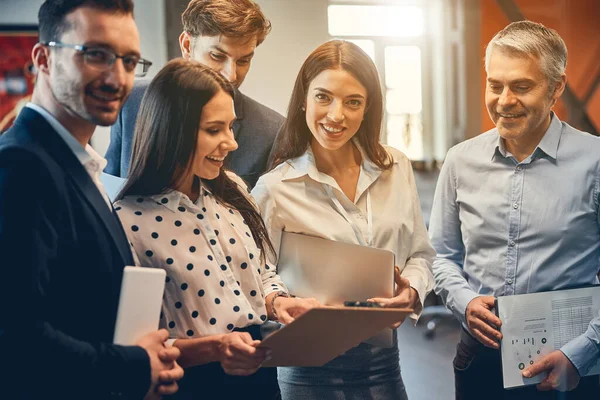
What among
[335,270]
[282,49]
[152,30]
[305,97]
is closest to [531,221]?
[335,270]

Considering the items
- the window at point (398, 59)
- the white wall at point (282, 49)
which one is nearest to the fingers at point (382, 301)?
the white wall at point (282, 49)

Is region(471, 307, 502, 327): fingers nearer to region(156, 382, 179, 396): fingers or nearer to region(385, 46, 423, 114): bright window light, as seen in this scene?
region(156, 382, 179, 396): fingers

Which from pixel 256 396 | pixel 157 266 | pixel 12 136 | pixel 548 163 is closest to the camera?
pixel 12 136

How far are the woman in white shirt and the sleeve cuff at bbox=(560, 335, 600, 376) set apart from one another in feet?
1.48

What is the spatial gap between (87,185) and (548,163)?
1433 mm

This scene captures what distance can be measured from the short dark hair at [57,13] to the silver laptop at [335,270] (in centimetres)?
88

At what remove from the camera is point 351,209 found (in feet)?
6.71

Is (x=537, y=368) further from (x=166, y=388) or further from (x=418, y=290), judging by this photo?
(x=166, y=388)

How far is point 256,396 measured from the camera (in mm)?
1711

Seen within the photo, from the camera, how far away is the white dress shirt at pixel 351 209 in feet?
6.58

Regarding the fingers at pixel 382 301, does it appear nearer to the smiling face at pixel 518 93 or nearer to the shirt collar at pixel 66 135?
the smiling face at pixel 518 93

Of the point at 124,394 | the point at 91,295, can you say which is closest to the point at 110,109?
the point at 91,295

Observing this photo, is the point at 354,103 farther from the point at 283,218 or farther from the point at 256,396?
the point at 256,396

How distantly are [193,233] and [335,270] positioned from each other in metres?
0.49
